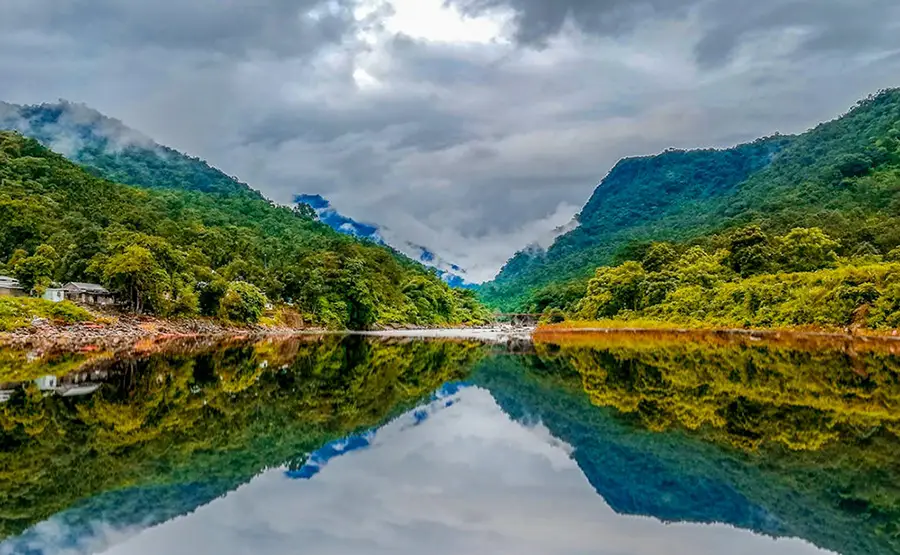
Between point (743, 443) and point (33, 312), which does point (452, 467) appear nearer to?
point (743, 443)

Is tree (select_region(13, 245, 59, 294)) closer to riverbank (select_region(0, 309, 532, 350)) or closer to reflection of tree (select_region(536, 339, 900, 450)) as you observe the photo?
riverbank (select_region(0, 309, 532, 350))

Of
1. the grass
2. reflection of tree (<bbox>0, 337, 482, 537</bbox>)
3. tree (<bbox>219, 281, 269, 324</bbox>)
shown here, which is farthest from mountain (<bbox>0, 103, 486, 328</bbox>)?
reflection of tree (<bbox>0, 337, 482, 537</bbox>)

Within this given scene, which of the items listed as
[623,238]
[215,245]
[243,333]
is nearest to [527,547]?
[243,333]

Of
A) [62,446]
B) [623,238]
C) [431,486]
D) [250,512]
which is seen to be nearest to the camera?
[250,512]

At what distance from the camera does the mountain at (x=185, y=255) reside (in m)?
55.2

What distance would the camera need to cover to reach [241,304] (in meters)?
62.4

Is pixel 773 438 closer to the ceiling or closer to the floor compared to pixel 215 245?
closer to the floor

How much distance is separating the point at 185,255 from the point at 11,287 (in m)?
19.3

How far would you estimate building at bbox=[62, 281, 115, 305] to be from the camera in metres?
50.5

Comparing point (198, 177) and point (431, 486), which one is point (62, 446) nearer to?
point (431, 486)

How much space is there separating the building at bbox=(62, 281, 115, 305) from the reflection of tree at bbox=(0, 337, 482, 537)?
3176cm

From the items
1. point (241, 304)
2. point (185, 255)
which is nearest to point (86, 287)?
point (241, 304)

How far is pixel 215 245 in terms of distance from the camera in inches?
3292

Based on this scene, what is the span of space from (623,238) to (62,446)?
172m
